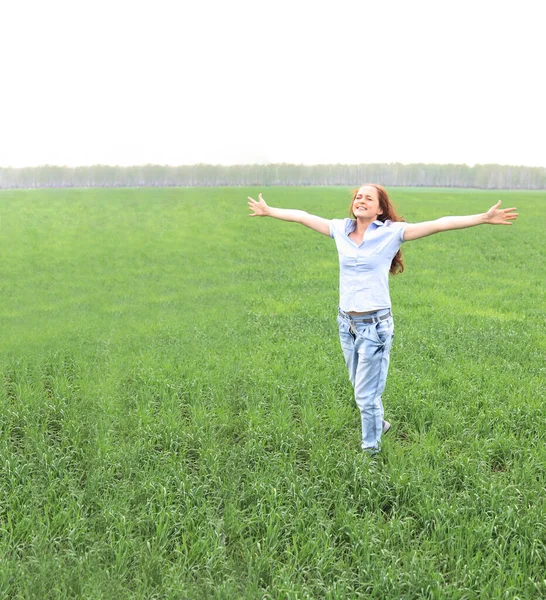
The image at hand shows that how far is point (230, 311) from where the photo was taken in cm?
1355

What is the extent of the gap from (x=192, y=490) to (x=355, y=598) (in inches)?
73.0

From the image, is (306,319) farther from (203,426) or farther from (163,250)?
(163,250)

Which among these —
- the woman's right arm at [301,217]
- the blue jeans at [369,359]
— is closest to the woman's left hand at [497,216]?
the blue jeans at [369,359]

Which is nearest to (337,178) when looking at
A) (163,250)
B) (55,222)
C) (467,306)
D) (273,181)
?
(273,181)

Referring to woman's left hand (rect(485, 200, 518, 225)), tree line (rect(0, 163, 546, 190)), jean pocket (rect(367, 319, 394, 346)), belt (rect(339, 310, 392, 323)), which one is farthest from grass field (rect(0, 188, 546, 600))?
tree line (rect(0, 163, 546, 190))

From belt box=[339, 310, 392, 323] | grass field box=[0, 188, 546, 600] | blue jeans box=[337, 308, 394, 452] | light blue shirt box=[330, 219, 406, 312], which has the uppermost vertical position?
light blue shirt box=[330, 219, 406, 312]

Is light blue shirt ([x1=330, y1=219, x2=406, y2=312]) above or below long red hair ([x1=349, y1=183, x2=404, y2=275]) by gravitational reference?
below

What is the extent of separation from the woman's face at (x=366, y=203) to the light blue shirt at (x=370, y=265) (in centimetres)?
12

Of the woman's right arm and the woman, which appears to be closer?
the woman

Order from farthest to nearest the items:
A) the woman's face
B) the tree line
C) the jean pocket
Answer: the tree line, the woman's face, the jean pocket

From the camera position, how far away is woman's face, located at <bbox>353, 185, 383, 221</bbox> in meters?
5.43

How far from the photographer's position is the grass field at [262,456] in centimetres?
412

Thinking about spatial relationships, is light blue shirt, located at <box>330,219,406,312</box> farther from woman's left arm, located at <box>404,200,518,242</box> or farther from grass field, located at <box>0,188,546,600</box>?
grass field, located at <box>0,188,546,600</box>

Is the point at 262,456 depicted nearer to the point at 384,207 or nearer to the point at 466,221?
the point at 384,207
